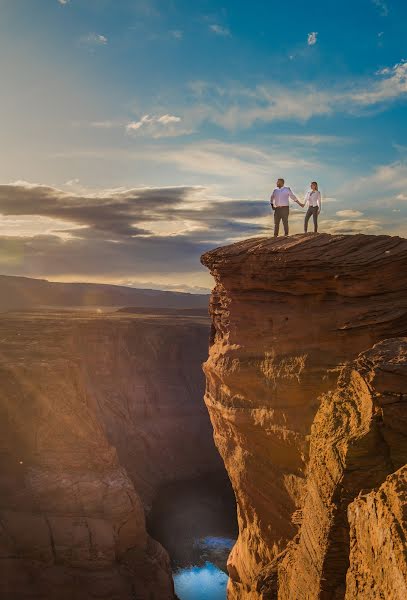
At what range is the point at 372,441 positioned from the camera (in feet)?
21.8

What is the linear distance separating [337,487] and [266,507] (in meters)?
10.2

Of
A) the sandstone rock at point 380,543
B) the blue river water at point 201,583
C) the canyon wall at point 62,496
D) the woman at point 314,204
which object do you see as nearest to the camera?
the sandstone rock at point 380,543

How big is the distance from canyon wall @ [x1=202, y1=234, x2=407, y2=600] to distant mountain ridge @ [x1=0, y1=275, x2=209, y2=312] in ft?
313

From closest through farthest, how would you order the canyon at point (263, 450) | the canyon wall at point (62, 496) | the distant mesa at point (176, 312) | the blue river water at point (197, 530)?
the canyon at point (263, 450)
the canyon wall at point (62, 496)
the blue river water at point (197, 530)
the distant mesa at point (176, 312)

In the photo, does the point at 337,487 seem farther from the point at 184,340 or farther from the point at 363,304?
the point at 184,340

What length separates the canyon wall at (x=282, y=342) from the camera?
13.4 metres

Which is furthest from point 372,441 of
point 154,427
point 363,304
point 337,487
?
point 154,427

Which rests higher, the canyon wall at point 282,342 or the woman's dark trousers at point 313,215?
the woman's dark trousers at point 313,215

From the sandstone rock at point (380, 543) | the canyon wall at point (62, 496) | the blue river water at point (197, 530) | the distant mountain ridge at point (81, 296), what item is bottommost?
the blue river water at point (197, 530)

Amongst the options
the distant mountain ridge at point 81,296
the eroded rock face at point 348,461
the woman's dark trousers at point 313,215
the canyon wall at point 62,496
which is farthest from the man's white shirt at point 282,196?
the distant mountain ridge at point 81,296

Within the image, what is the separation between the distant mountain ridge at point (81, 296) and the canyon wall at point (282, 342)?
313ft

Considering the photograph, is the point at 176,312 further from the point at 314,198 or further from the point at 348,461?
the point at 348,461

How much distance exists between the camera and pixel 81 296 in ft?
403

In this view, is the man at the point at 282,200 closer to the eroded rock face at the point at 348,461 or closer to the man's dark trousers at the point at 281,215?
the man's dark trousers at the point at 281,215
